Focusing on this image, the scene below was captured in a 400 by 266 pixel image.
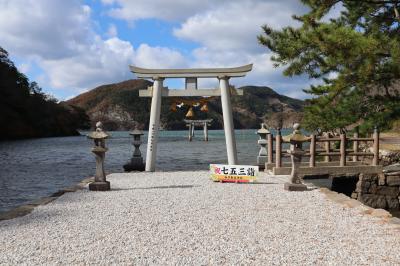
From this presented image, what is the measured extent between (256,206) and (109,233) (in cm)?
306

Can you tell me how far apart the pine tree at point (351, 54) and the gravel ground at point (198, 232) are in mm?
3473

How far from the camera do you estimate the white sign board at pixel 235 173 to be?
35.6ft

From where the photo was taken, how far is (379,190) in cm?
1276

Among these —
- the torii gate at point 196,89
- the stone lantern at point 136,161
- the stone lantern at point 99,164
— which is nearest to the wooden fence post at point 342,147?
the torii gate at point 196,89

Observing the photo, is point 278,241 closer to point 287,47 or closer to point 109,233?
point 109,233

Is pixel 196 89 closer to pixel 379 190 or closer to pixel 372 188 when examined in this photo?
pixel 372 188

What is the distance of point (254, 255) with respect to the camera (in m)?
4.61

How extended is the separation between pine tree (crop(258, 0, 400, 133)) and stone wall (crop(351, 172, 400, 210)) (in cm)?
167

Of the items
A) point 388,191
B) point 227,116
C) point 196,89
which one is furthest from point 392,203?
point 196,89

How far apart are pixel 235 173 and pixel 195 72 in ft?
13.4

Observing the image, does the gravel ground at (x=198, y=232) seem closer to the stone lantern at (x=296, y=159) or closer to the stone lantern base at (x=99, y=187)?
the stone lantern at (x=296, y=159)

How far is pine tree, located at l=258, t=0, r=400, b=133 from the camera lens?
9.16 m

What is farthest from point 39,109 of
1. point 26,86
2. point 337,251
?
point 337,251

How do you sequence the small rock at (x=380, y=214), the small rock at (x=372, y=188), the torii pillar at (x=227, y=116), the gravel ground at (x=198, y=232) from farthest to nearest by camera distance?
the torii pillar at (x=227, y=116) → the small rock at (x=372, y=188) → the small rock at (x=380, y=214) → the gravel ground at (x=198, y=232)
